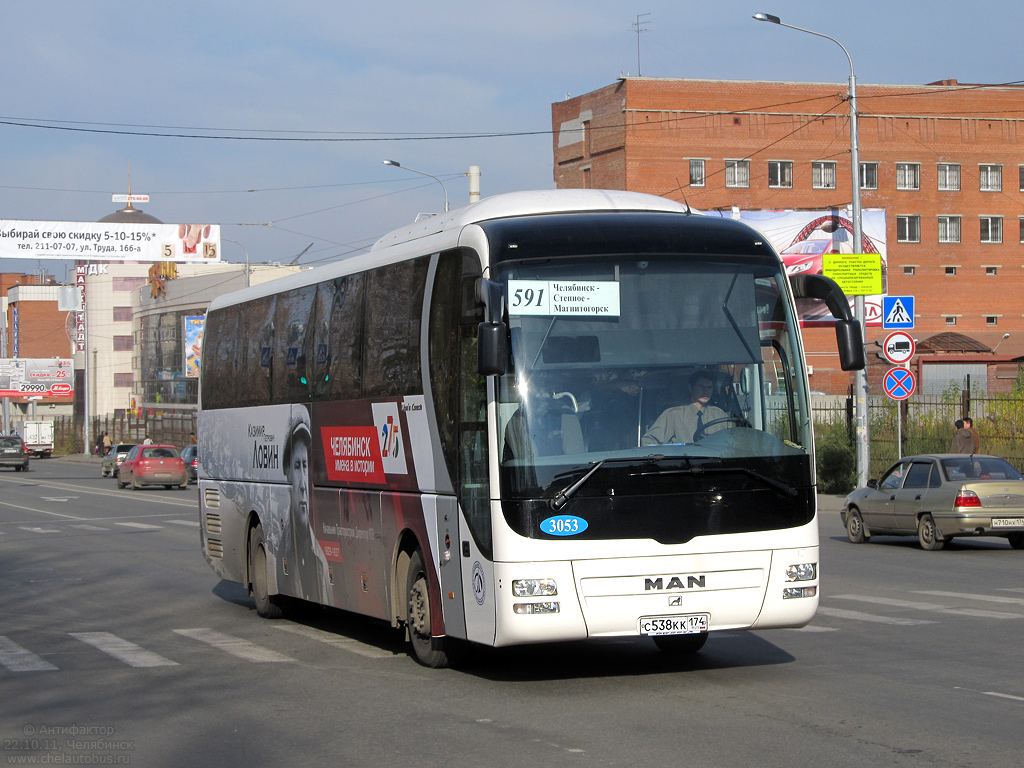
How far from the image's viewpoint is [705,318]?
8.67m

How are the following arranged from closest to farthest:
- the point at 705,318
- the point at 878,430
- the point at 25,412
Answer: the point at 705,318 → the point at 878,430 → the point at 25,412

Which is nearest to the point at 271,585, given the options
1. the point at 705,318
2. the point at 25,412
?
the point at 705,318

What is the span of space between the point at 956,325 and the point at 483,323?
7121cm

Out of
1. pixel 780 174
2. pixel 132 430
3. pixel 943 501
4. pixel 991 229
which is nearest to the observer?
pixel 943 501

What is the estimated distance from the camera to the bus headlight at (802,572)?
860 centimetres

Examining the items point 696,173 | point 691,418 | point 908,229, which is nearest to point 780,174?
point 696,173

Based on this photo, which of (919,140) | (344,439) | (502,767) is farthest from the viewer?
(919,140)

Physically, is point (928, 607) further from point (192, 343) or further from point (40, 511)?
point (192, 343)

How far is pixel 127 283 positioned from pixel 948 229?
8106 cm

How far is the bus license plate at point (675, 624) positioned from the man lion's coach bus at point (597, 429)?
1 cm

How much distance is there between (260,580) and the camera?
13562 mm

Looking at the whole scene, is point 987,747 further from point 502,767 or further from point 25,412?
point 25,412

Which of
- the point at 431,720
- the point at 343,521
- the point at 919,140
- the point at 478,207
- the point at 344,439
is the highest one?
the point at 919,140

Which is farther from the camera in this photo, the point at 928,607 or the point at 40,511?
the point at 40,511
